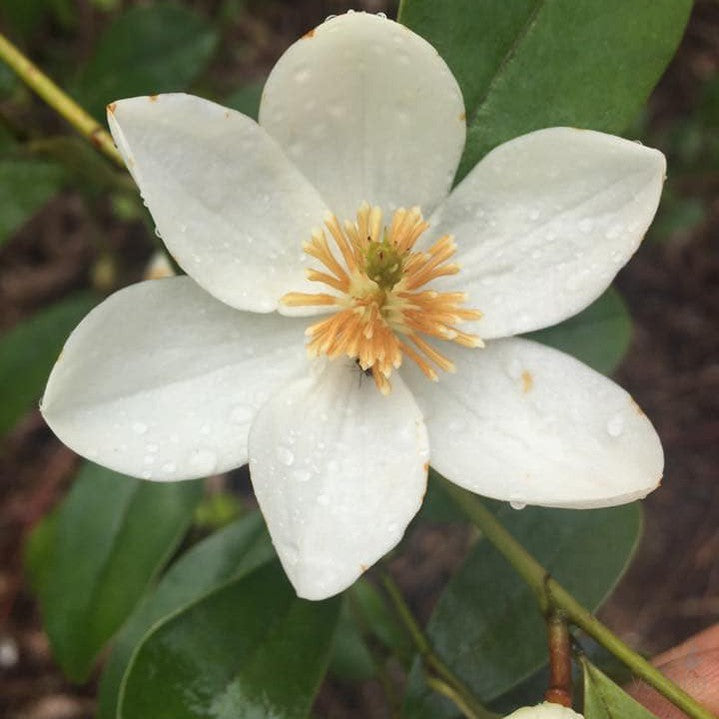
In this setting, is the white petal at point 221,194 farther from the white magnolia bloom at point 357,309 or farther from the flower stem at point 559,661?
the flower stem at point 559,661

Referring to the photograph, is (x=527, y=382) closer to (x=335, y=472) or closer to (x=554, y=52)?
(x=335, y=472)

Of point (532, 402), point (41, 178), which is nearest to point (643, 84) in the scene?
point (532, 402)

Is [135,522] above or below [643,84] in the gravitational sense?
below

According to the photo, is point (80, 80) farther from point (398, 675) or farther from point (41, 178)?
point (398, 675)

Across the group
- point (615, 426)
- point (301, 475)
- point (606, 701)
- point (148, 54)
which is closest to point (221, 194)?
point (301, 475)

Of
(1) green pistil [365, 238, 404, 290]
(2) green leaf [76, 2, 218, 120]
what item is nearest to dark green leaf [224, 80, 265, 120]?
(2) green leaf [76, 2, 218, 120]

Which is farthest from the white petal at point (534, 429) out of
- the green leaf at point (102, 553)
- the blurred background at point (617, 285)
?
the blurred background at point (617, 285)
